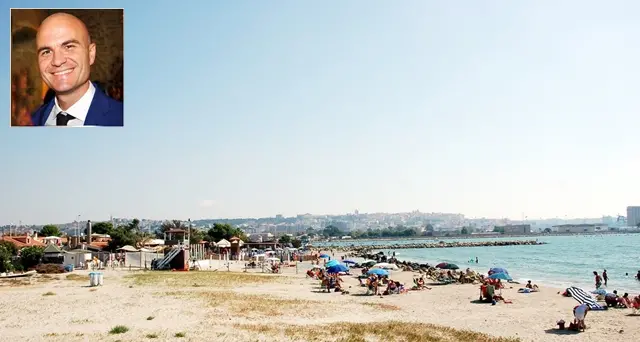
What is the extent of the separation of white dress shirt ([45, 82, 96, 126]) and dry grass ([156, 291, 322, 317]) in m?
14.8

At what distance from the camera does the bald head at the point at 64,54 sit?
5.17 m

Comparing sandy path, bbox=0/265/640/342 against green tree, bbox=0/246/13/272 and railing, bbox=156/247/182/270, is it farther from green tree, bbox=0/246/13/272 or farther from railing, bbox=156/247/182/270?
railing, bbox=156/247/182/270

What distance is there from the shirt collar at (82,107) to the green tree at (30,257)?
147ft

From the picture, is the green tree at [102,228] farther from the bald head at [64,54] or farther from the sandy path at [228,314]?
the bald head at [64,54]

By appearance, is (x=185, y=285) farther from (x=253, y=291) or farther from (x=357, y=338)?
(x=357, y=338)

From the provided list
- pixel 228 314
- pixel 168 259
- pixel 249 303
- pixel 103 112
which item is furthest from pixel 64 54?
pixel 168 259

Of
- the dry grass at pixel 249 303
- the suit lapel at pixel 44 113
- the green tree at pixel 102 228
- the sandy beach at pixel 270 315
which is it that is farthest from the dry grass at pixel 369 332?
the green tree at pixel 102 228

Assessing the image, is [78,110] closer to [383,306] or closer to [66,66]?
[66,66]

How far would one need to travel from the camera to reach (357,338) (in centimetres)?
1516

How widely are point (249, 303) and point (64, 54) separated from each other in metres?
18.5

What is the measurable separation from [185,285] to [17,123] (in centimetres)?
2626

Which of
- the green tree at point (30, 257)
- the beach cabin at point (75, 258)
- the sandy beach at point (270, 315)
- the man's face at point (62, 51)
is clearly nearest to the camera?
the man's face at point (62, 51)

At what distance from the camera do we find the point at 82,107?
5.32 m

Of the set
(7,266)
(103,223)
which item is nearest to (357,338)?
(7,266)
